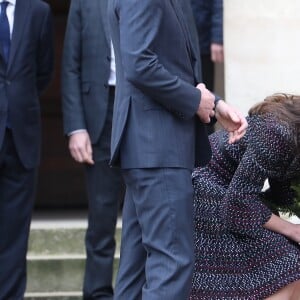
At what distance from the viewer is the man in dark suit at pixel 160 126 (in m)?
4.00

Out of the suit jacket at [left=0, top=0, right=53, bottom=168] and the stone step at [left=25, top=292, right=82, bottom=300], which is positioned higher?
the suit jacket at [left=0, top=0, right=53, bottom=168]

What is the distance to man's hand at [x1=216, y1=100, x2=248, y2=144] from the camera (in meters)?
4.10

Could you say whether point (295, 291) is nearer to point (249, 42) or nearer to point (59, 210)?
point (249, 42)

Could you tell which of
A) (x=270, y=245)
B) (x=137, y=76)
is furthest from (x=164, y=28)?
(x=270, y=245)

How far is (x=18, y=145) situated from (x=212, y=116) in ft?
4.85

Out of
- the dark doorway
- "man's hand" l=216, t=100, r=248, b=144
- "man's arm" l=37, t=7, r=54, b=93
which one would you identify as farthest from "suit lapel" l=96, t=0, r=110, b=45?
the dark doorway

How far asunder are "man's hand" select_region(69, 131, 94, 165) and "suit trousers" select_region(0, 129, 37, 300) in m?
0.28

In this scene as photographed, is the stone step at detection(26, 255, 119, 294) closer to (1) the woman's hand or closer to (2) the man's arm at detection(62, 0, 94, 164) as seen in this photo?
(2) the man's arm at detection(62, 0, 94, 164)

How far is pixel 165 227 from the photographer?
4051mm

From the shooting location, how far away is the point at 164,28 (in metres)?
4.06

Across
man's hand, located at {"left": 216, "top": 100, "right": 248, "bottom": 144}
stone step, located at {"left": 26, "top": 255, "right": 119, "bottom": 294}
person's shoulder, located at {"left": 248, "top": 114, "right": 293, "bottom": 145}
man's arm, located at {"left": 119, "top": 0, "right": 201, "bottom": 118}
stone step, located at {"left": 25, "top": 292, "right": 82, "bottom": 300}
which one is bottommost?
stone step, located at {"left": 25, "top": 292, "right": 82, "bottom": 300}

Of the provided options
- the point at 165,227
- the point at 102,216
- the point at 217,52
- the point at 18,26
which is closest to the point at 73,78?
the point at 18,26

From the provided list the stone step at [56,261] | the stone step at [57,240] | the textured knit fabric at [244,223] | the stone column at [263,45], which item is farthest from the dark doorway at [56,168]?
the textured knit fabric at [244,223]

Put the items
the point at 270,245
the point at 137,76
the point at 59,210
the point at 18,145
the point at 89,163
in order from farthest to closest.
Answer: the point at 59,210, the point at 89,163, the point at 18,145, the point at 270,245, the point at 137,76
